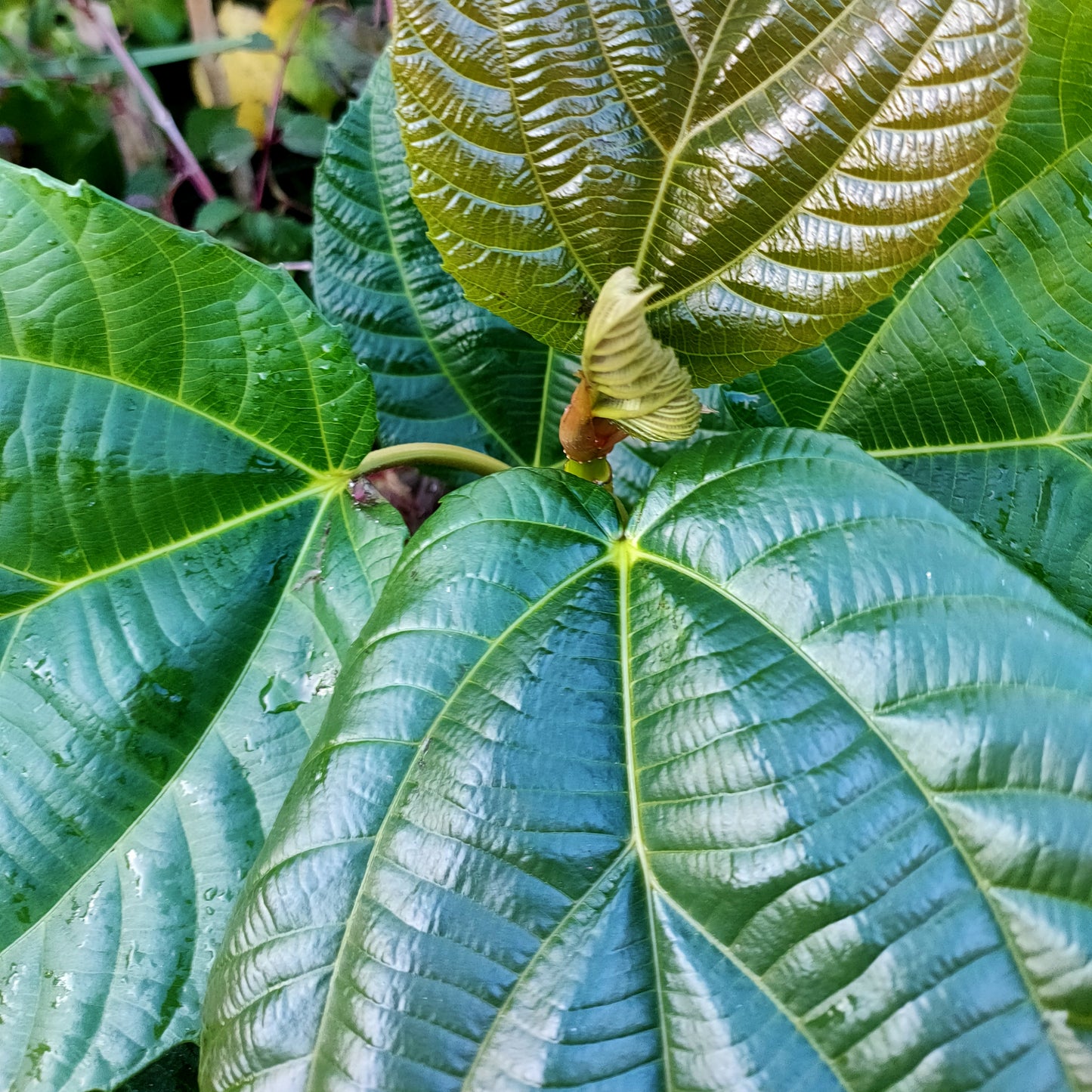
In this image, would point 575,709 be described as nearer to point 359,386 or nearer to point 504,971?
point 504,971

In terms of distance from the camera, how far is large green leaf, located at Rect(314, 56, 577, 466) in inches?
32.2

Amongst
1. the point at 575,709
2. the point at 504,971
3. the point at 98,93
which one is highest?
the point at 98,93

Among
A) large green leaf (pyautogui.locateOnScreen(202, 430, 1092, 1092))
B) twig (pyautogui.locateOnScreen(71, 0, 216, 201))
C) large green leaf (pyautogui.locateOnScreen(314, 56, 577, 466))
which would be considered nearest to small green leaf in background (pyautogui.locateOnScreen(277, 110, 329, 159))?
twig (pyautogui.locateOnScreen(71, 0, 216, 201))

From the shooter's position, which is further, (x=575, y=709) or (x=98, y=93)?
(x=98, y=93)

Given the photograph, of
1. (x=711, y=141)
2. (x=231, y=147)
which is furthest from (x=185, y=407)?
(x=231, y=147)

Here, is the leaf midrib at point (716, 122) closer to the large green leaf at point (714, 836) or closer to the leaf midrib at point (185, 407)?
the large green leaf at point (714, 836)

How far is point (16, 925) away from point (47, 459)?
332mm

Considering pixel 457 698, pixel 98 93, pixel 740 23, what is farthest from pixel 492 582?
pixel 98 93

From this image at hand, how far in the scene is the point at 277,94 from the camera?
121 centimetres

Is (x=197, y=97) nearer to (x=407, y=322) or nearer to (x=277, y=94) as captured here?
(x=277, y=94)

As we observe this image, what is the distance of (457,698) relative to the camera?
1.60ft

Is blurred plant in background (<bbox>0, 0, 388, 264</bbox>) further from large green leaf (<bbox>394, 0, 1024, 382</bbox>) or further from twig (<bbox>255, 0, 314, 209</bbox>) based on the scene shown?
large green leaf (<bbox>394, 0, 1024, 382</bbox>)

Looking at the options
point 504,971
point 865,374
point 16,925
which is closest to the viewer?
point 504,971

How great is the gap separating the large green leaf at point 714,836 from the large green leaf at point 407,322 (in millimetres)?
408
